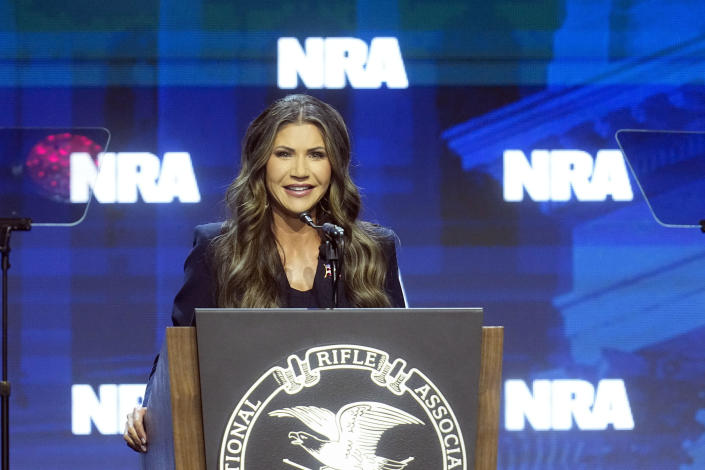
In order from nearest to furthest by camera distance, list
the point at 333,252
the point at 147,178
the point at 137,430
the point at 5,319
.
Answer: the point at 333,252
the point at 137,430
the point at 5,319
the point at 147,178

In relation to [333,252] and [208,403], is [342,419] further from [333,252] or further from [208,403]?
[333,252]

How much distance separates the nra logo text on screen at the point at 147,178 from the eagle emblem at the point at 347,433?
2.88 meters

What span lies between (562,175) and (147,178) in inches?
71.6

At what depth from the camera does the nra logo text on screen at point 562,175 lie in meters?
4.31

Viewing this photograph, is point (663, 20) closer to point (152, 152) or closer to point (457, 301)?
point (457, 301)

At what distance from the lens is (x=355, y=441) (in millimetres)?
1477

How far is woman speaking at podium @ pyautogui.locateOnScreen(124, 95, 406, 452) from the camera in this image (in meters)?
2.32

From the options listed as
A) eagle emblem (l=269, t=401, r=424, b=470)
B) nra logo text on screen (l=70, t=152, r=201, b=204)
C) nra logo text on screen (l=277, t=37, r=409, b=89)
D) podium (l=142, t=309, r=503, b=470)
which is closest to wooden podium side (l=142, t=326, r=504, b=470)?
podium (l=142, t=309, r=503, b=470)

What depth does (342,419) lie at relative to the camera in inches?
58.4

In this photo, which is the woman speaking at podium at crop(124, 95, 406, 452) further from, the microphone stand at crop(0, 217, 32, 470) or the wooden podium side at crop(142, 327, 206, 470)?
the microphone stand at crop(0, 217, 32, 470)

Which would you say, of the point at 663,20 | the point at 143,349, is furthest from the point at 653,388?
the point at 143,349

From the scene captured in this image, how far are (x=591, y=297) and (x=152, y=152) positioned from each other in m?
2.03

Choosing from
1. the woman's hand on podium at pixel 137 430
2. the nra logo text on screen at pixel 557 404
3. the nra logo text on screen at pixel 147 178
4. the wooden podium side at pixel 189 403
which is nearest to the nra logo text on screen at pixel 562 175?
the nra logo text on screen at pixel 557 404

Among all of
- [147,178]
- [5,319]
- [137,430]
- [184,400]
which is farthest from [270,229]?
[147,178]
